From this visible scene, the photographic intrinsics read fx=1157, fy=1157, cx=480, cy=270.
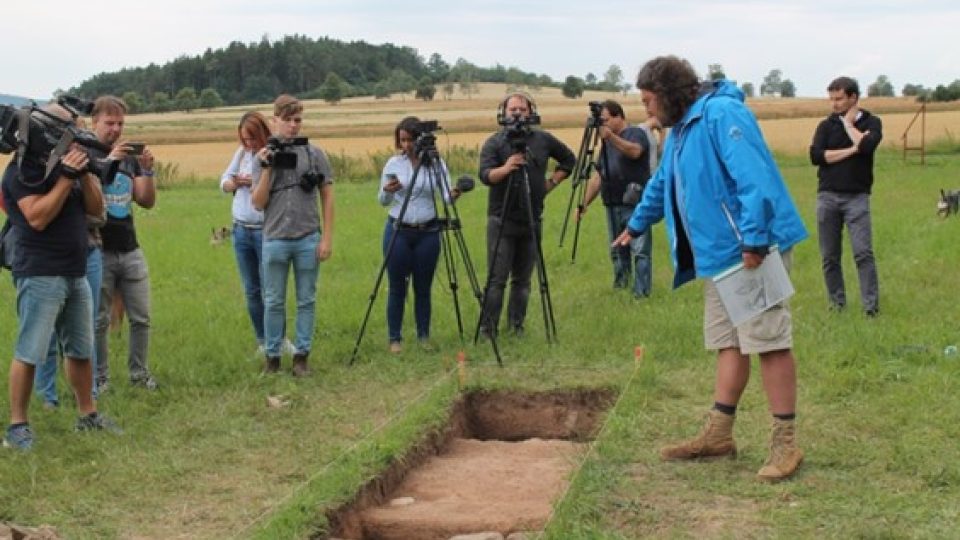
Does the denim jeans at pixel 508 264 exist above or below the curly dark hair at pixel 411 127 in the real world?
below

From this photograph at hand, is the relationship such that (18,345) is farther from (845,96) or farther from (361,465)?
(845,96)

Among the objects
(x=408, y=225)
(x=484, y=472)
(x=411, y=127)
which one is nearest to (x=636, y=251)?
(x=408, y=225)

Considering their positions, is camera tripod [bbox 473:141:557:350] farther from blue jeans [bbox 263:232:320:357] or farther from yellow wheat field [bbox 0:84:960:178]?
yellow wheat field [bbox 0:84:960:178]

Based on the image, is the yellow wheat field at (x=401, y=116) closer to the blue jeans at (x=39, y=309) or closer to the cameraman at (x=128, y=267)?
the cameraman at (x=128, y=267)

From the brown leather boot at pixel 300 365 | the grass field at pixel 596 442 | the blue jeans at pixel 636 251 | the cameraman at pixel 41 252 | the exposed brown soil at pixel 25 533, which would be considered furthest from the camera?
the blue jeans at pixel 636 251

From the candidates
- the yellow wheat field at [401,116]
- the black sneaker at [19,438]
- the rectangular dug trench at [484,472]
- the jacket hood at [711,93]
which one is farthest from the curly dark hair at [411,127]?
the yellow wheat field at [401,116]

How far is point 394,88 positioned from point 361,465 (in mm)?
78042

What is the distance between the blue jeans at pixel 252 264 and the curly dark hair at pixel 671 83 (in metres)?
3.63

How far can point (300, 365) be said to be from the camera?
7965mm

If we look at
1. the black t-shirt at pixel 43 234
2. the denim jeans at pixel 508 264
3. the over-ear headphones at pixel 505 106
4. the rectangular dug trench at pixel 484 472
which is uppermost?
the over-ear headphones at pixel 505 106

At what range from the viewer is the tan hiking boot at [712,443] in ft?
18.4

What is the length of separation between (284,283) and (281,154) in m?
0.93

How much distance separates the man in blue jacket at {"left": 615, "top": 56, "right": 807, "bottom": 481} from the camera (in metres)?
5.11

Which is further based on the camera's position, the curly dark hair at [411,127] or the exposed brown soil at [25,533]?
the curly dark hair at [411,127]
